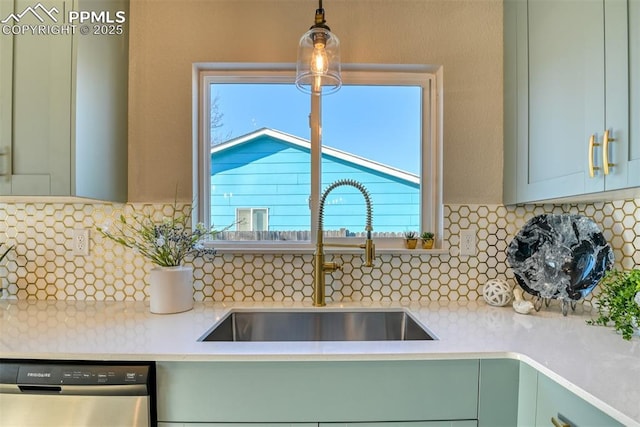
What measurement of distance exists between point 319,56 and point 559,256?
1.29m

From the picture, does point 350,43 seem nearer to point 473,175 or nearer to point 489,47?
point 489,47

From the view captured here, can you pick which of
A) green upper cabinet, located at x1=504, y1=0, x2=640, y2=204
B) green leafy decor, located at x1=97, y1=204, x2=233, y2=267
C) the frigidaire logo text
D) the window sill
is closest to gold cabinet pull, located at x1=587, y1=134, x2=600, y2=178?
green upper cabinet, located at x1=504, y1=0, x2=640, y2=204

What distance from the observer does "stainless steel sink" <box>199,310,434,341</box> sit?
142 cm

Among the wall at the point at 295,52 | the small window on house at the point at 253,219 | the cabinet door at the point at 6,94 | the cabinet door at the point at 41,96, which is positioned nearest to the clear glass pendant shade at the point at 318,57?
the wall at the point at 295,52

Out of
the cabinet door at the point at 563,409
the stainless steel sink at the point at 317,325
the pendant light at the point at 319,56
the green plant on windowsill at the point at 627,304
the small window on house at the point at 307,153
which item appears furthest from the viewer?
the small window on house at the point at 307,153

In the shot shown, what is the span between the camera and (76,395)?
924 millimetres

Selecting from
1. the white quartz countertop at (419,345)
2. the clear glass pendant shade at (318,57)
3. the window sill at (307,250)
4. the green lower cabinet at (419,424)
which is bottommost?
the green lower cabinet at (419,424)

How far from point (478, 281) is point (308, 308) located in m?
0.83

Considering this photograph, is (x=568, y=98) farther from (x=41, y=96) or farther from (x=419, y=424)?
(x=41, y=96)

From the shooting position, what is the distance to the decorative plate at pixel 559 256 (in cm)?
127

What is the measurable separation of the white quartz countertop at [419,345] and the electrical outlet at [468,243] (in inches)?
12.3

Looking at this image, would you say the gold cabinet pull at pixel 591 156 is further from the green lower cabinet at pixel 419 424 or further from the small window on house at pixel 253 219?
the small window on house at pixel 253 219

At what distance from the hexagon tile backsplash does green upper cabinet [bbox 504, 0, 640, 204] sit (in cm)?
24

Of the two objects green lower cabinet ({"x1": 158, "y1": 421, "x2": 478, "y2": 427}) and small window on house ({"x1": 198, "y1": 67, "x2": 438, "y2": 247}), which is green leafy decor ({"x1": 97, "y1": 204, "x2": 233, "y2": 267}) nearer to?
small window on house ({"x1": 198, "y1": 67, "x2": 438, "y2": 247})
